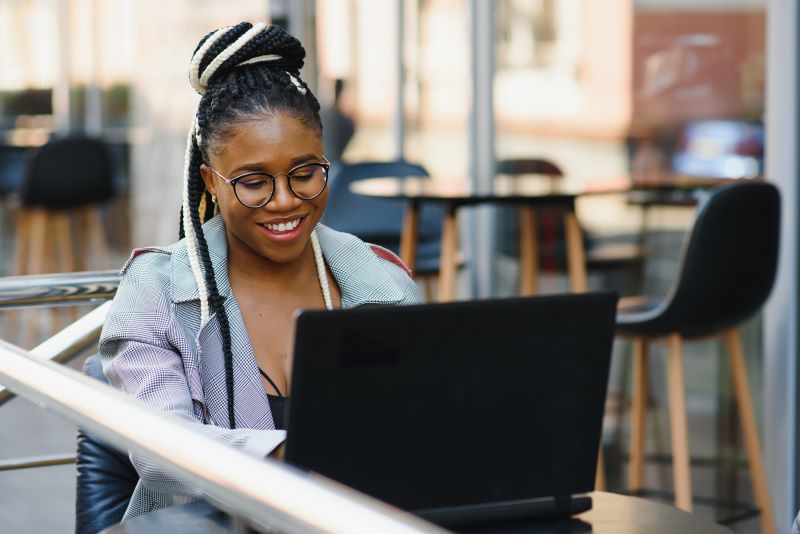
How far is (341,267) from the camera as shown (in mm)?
1818

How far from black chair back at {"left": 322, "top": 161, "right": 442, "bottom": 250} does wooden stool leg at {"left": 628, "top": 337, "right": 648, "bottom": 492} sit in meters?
1.53

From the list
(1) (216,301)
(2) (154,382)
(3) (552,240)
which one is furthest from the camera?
(3) (552,240)

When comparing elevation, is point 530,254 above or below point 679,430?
above

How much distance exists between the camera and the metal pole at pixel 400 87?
6.04m

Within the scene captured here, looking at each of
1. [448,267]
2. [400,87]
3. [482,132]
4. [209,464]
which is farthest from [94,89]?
[209,464]

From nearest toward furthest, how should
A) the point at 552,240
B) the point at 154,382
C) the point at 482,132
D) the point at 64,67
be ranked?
1. the point at 154,382
2. the point at 552,240
3. the point at 482,132
4. the point at 64,67

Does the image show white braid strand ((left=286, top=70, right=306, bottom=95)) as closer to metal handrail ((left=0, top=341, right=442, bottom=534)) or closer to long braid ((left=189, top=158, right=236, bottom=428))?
long braid ((left=189, top=158, right=236, bottom=428))

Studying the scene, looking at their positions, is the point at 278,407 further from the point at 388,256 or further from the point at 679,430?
the point at 679,430

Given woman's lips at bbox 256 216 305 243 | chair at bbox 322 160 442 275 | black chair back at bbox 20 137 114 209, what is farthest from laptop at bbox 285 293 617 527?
black chair back at bbox 20 137 114 209

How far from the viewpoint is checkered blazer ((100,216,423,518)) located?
154 cm

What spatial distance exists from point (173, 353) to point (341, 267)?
0.32 m

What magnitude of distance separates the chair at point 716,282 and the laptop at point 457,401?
1.88 metres

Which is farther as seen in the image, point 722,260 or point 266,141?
point 722,260

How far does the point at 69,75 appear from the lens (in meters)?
10.1
